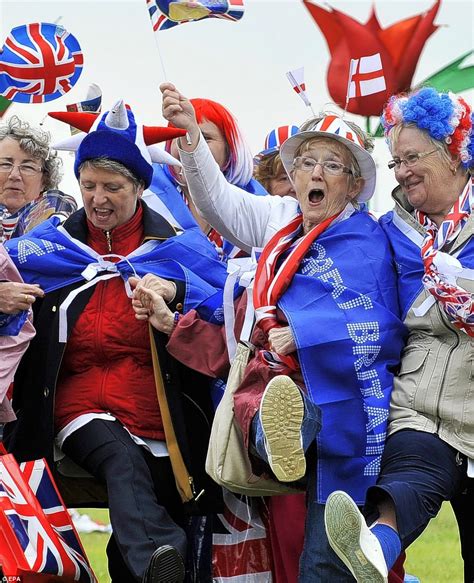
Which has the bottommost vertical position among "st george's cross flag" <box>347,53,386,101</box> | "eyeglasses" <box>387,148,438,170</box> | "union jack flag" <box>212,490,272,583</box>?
"union jack flag" <box>212,490,272,583</box>

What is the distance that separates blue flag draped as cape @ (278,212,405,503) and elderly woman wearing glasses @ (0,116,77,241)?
194 centimetres

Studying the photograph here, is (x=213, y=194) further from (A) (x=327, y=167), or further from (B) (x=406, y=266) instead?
(B) (x=406, y=266)

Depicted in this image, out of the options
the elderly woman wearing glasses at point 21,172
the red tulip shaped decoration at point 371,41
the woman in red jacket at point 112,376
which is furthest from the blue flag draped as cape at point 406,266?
the red tulip shaped decoration at point 371,41

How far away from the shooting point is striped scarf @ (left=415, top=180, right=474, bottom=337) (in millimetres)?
5035

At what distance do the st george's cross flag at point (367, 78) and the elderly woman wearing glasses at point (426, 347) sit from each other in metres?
1.96

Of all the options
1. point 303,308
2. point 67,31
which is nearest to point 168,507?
point 303,308

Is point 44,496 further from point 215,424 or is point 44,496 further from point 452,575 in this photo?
point 452,575

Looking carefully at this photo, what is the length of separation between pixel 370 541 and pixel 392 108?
1.91 m

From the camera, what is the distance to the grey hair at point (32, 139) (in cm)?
696

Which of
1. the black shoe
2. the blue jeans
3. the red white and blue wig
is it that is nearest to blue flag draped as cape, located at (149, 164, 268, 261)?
the red white and blue wig

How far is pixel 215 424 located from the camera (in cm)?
546

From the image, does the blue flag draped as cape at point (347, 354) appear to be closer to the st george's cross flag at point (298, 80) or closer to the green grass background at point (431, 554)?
the st george's cross flag at point (298, 80)

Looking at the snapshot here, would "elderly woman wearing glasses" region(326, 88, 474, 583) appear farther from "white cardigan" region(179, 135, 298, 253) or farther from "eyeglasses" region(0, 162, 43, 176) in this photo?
"eyeglasses" region(0, 162, 43, 176)

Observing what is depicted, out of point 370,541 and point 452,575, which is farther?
point 452,575
